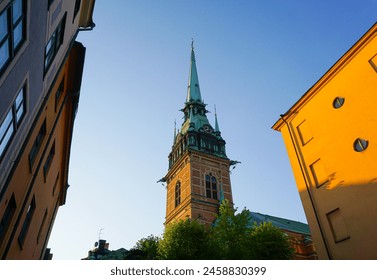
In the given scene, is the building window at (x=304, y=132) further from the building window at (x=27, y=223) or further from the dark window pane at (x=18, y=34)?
the building window at (x=27, y=223)

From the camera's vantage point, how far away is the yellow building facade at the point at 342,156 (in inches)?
463

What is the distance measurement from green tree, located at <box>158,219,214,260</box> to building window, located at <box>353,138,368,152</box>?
11.8 metres

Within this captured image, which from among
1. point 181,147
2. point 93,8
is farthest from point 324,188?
point 181,147

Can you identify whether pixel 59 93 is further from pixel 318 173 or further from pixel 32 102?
pixel 318 173

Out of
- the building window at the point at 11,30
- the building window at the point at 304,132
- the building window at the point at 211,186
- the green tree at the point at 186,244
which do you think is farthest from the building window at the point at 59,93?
the building window at the point at 211,186

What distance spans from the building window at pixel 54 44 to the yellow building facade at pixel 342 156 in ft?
41.5

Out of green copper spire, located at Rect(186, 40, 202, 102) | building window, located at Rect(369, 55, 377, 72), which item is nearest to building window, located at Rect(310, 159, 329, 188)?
building window, located at Rect(369, 55, 377, 72)

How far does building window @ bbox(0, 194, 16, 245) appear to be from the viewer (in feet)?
33.2

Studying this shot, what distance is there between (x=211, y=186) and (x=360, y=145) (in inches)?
1255

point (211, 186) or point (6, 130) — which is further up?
point (211, 186)

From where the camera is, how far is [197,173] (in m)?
43.2

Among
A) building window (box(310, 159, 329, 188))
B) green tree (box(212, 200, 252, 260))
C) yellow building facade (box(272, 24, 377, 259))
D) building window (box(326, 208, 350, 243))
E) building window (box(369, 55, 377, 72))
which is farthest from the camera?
green tree (box(212, 200, 252, 260))

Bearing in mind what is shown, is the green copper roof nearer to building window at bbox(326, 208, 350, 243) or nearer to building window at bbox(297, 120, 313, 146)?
building window at bbox(297, 120, 313, 146)

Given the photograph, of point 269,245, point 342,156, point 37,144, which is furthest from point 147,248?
point 342,156
